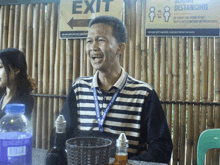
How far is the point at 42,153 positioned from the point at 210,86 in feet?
6.96

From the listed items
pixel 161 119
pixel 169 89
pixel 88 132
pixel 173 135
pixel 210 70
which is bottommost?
pixel 173 135

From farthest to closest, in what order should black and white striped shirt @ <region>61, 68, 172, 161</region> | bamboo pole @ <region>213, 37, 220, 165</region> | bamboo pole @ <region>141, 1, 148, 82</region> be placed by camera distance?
bamboo pole @ <region>141, 1, 148, 82</region> → bamboo pole @ <region>213, 37, 220, 165</region> → black and white striped shirt @ <region>61, 68, 172, 161</region>

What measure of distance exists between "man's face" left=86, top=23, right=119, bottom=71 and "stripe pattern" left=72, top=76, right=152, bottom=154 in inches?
8.1

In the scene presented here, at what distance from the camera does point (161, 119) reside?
1593mm

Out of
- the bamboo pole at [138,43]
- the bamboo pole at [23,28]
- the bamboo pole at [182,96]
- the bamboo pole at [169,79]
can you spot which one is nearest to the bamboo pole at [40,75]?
the bamboo pole at [23,28]

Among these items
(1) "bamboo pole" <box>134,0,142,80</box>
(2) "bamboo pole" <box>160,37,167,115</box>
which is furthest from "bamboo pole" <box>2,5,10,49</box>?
(2) "bamboo pole" <box>160,37,167,115</box>

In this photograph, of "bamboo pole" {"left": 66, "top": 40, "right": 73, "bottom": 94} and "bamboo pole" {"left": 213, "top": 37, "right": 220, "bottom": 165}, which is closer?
"bamboo pole" {"left": 213, "top": 37, "right": 220, "bottom": 165}

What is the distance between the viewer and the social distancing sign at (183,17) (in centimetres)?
261

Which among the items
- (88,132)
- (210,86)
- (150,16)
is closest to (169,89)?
(210,86)

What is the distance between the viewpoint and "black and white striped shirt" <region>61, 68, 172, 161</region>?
1.65 metres

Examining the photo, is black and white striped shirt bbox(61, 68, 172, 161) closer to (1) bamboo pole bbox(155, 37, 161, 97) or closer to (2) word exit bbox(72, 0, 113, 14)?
(1) bamboo pole bbox(155, 37, 161, 97)

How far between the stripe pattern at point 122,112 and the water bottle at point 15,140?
2.67ft

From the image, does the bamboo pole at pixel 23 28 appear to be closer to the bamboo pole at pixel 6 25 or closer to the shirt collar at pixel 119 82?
the bamboo pole at pixel 6 25

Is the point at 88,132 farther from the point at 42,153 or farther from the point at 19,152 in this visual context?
the point at 19,152
